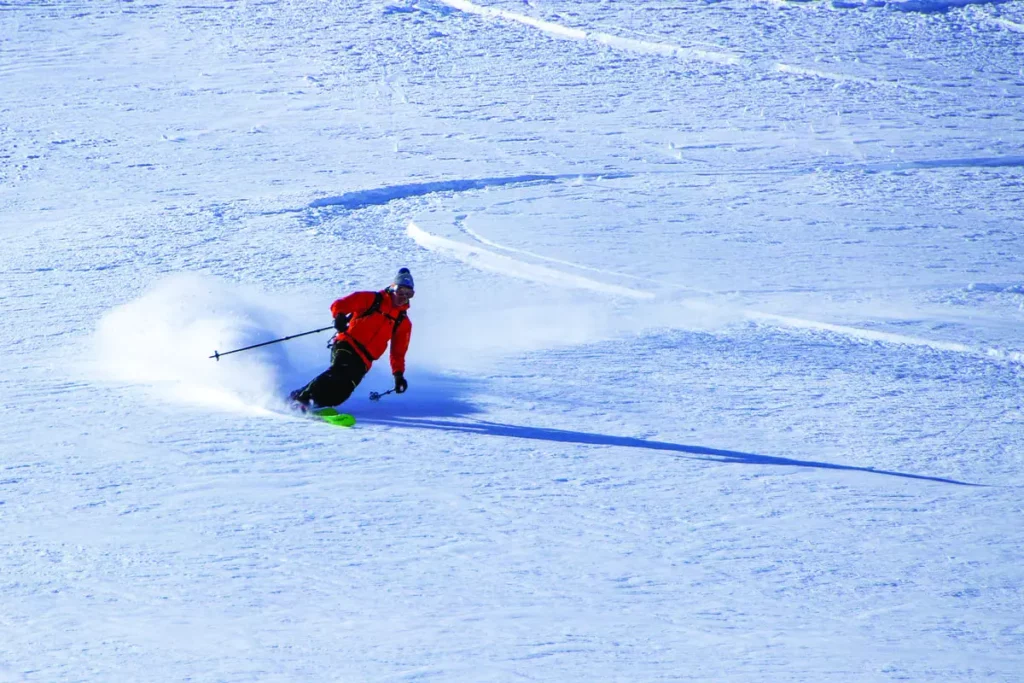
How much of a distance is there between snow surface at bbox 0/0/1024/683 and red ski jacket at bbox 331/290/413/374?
15.7 inches

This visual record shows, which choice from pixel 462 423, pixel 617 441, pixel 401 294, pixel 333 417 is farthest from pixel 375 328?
pixel 617 441

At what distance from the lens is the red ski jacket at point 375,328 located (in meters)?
7.33

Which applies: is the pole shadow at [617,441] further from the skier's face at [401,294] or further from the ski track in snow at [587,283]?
the ski track in snow at [587,283]

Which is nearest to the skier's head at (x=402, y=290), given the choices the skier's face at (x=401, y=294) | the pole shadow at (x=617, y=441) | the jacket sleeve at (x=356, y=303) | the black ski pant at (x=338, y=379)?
the skier's face at (x=401, y=294)

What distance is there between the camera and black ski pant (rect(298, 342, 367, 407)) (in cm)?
739

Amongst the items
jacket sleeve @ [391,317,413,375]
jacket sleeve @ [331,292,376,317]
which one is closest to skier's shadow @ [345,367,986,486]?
jacket sleeve @ [391,317,413,375]

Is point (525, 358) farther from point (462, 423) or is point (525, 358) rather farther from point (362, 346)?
point (362, 346)

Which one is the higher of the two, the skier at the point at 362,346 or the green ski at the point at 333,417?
the skier at the point at 362,346

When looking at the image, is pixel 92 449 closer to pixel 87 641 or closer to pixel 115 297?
pixel 87 641

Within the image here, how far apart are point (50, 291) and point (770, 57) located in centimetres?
1176

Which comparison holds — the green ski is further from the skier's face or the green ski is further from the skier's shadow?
the skier's face

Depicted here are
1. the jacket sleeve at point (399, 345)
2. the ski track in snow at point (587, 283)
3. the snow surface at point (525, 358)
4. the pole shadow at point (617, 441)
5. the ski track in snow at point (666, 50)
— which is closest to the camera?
the snow surface at point (525, 358)

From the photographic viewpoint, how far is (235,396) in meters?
7.72

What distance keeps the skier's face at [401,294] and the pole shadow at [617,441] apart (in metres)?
0.72
